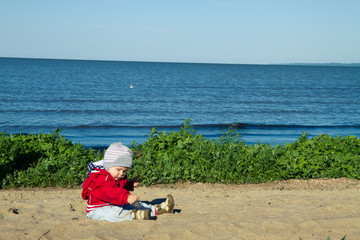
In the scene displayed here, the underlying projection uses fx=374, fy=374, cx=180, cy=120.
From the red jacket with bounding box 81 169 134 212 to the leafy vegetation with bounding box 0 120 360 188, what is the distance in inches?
81.0

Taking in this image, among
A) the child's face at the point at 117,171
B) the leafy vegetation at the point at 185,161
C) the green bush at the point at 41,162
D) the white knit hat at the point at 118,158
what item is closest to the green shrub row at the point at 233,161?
the leafy vegetation at the point at 185,161

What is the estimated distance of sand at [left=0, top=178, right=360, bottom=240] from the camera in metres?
3.97

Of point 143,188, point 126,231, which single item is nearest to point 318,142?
point 143,188

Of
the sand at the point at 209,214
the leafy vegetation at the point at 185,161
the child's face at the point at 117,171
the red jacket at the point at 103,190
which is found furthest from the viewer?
the leafy vegetation at the point at 185,161

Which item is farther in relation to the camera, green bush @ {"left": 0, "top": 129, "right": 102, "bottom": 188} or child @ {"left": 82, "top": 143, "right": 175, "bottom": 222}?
green bush @ {"left": 0, "top": 129, "right": 102, "bottom": 188}

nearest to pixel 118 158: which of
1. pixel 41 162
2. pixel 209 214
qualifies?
pixel 209 214

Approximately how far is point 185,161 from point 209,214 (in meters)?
2.22

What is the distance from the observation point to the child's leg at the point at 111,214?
4.39 m

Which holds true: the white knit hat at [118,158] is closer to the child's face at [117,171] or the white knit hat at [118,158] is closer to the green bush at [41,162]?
the child's face at [117,171]

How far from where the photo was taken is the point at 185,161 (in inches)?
273

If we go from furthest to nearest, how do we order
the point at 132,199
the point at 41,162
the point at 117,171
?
the point at 41,162
the point at 117,171
the point at 132,199

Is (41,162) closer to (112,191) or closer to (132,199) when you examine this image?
(112,191)

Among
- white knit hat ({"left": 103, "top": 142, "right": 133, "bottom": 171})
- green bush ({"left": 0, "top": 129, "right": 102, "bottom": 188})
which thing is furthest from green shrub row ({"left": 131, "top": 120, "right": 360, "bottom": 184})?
white knit hat ({"left": 103, "top": 142, "right": 133, "bottom": 171})

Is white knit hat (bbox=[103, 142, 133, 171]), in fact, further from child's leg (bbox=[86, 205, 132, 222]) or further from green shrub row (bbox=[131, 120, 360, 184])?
green shrub row (bbox=[131, 120, 360, 184])
